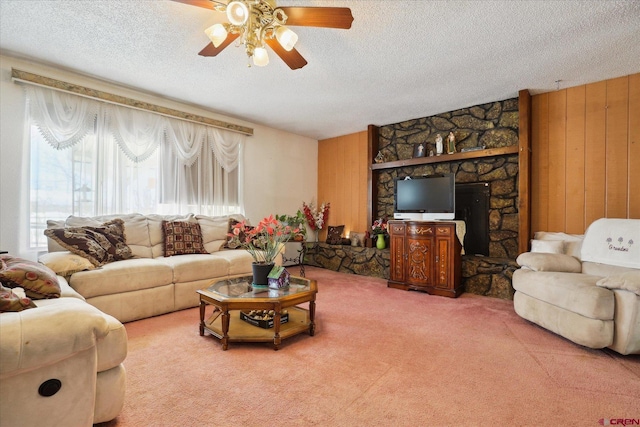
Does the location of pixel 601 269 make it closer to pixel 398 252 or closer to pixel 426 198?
pixel 426 198

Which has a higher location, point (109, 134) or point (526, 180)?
point (109, 134)

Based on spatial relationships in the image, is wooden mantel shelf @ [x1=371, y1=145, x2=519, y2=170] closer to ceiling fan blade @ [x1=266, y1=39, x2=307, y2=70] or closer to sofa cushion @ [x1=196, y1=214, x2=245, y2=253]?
sofa cushion @ [x1=196, y1=214, x2=245, y2=253]

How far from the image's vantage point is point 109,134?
11.8ft

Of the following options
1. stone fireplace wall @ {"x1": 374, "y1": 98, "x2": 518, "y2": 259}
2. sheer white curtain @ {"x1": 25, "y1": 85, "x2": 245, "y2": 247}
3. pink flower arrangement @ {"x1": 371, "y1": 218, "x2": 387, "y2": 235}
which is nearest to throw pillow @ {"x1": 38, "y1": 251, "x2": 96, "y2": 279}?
sheer white curtain @ {"x1": 25, "y1": 85, "x2": 245, "y2": 247}

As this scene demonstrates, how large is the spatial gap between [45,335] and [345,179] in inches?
198

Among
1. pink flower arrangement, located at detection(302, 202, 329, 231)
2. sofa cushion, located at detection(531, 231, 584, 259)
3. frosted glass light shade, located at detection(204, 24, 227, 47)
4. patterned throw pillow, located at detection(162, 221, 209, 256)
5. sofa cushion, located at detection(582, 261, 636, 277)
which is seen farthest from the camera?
pink flower arrangement, located at detection(302, 202, 329, 231)

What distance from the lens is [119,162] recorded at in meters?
3.65

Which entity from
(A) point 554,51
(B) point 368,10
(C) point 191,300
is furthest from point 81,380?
(A) point 554,51

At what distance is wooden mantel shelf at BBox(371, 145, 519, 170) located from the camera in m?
3.85

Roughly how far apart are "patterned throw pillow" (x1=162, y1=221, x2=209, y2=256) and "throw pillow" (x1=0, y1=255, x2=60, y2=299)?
5.37ft

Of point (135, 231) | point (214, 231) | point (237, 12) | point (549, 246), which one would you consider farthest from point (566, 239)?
point (135, 231)

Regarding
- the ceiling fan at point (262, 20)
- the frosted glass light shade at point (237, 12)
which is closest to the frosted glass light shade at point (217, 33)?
the ceiling fan at point (262, 20)

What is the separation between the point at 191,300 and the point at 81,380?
2020 millimetres

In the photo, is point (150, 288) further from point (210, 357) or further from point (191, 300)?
point (210, 357)
